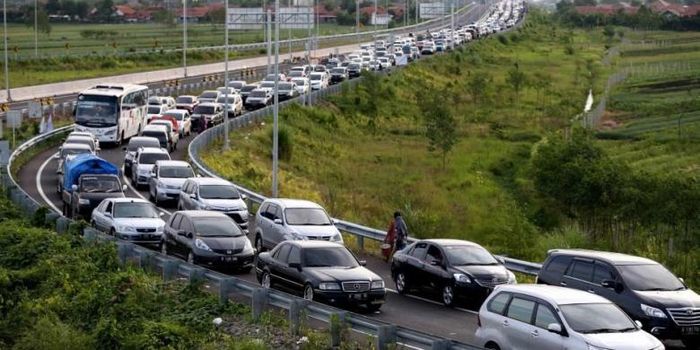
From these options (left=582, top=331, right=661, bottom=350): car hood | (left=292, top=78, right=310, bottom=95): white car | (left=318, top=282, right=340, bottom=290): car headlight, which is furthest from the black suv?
(left=292, top=78, right=310, bottom=95): white car

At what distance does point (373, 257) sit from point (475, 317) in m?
8.44

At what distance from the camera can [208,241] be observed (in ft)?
87.8

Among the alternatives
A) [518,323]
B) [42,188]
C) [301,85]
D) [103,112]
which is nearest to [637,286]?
[518,323]

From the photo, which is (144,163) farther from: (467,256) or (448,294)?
(448,294)

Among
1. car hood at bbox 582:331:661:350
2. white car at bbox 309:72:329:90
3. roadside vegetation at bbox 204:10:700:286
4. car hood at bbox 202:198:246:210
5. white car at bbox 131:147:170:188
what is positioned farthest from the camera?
white car at bbox 309:72:329:90

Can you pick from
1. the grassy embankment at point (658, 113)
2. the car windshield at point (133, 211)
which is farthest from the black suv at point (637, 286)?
the grassy embankment at point (658, 113)

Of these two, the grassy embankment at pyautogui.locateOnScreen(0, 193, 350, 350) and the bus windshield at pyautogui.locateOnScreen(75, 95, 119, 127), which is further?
the bus windshield at pyautogui.locateOnScreen(75, 95, 119, 127)

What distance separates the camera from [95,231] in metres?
29.0

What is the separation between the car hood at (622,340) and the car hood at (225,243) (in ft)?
39.3

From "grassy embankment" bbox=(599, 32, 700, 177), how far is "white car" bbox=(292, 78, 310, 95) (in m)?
20.1

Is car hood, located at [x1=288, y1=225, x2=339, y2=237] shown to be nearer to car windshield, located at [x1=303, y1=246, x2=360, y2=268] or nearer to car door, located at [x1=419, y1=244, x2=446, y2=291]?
car door, located at [x1=419, y1=244, x2=446, y2=291]

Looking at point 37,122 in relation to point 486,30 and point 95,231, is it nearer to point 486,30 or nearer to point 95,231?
point 95,231

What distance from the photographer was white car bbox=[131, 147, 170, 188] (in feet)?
143

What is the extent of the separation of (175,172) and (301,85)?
138 feet
